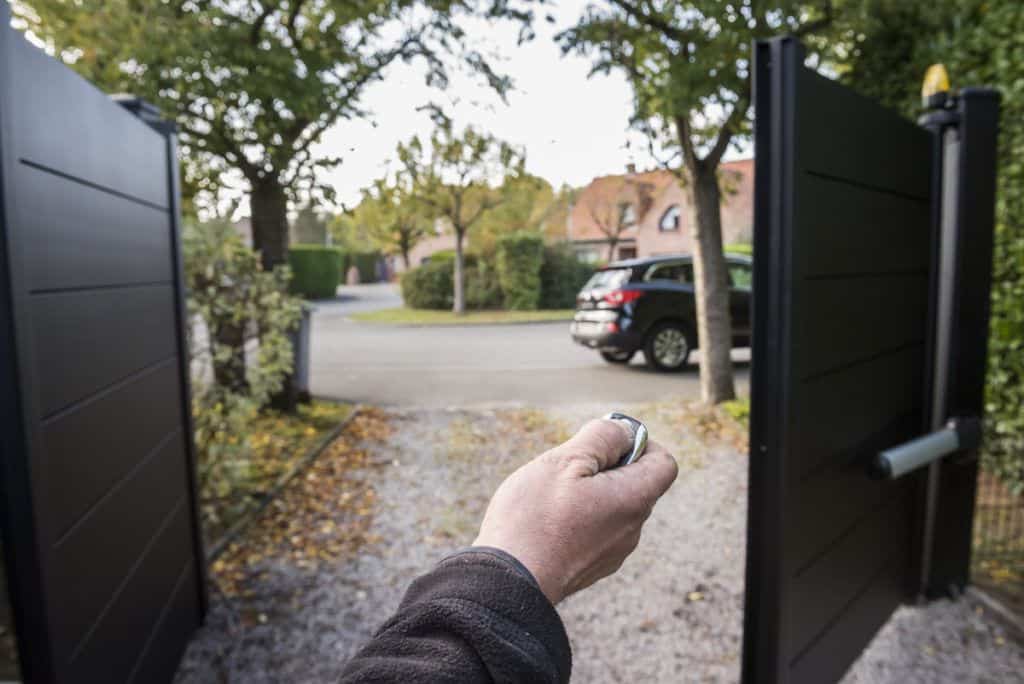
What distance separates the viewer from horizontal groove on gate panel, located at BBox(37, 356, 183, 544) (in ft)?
4.70

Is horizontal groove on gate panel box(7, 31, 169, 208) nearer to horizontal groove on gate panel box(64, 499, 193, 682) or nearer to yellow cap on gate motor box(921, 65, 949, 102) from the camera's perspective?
horizontal groove on gate panel box(64, 499, 193, 682)

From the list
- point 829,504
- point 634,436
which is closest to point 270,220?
point 829,504

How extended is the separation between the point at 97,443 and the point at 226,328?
274 centimetres

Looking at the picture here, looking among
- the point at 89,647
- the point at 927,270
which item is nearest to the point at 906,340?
the point at 927,270

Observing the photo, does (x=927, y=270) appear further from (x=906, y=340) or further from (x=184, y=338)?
(x=184, y=338)

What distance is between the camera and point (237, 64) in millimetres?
4289

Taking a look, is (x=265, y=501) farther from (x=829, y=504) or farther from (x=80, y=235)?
(x=829, y=504)

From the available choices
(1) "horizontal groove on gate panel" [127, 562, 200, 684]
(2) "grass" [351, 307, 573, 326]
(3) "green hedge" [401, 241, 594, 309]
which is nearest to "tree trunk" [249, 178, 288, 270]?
(2) "grass" [351, 307, 573, 326]

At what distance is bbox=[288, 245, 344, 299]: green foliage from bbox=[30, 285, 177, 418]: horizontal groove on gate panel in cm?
327

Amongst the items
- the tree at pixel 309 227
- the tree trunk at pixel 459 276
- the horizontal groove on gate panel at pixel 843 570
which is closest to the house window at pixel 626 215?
the tree trunk at pixel 459 276

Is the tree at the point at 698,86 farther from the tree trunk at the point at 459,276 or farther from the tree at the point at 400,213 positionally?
the tree trunk at the point at 459,276

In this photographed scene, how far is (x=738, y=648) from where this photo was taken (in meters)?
2.55

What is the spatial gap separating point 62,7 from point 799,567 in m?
3.98

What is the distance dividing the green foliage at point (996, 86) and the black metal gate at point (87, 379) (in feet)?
11.2
